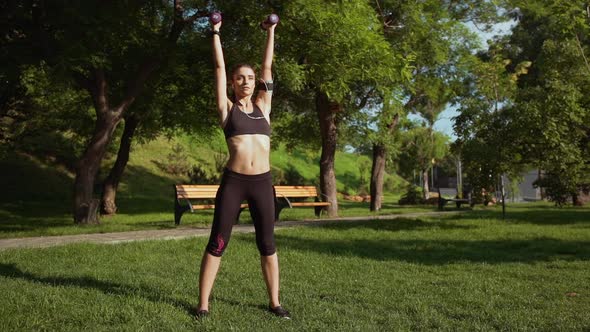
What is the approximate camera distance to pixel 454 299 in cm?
507

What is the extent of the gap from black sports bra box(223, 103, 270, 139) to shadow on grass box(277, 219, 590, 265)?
13.0ft

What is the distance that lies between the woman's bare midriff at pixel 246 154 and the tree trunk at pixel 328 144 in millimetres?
12305

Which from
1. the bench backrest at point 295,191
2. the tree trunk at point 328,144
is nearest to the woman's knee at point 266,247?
the bench backrest at point 295,191

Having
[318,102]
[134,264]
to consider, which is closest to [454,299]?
[134,264]

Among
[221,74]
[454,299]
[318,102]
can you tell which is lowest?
[454,299]

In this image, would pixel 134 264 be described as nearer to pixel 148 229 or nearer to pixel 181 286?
pixel 181 286

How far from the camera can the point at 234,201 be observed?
438cm

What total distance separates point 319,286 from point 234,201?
1782 mm

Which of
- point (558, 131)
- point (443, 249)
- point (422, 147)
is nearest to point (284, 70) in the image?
point (443, 249)

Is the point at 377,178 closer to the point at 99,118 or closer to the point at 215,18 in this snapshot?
the point at 99,118

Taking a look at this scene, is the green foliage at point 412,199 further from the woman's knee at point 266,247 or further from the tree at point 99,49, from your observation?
the woman's knee at point 266,247

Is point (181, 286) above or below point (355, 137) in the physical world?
below

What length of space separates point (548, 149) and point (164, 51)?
29.6 ft

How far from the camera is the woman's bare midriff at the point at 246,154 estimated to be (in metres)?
4.39
